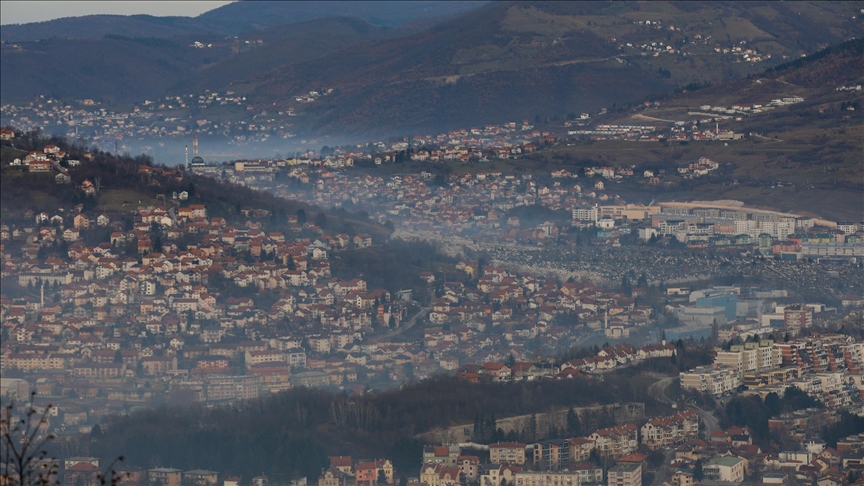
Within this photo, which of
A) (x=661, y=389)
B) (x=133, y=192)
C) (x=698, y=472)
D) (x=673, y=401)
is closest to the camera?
(x=698, y=472)

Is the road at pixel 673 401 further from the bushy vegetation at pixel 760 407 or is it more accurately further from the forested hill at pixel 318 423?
the forested hill at pixel 318 423

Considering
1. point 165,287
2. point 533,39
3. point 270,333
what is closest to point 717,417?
point 270,333

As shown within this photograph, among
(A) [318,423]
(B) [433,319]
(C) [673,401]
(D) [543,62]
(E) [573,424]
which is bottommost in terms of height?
(D) [543,62]

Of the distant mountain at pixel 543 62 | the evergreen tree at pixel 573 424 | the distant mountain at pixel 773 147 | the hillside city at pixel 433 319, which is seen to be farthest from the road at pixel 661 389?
the distant mountain at pixel 543 62

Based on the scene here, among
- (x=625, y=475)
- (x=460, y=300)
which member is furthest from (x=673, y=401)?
(x=460, y=300)

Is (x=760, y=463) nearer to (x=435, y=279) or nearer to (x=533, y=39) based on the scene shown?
(x=435, y=279)

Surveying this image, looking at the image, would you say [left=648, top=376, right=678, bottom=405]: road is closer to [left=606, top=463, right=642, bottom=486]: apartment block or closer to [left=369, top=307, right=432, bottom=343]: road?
[left=606, top=463, right=642, bottom=486]: apartment block

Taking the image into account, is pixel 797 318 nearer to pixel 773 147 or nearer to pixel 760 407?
pixel 760 407

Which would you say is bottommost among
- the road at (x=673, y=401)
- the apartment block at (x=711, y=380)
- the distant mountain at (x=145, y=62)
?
the distant mountain at (x=145, y=62)

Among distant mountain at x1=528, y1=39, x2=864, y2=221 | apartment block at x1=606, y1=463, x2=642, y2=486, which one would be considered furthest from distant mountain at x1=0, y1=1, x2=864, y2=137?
apartment block at x1=606, y1=463, x2=642, y2=486
